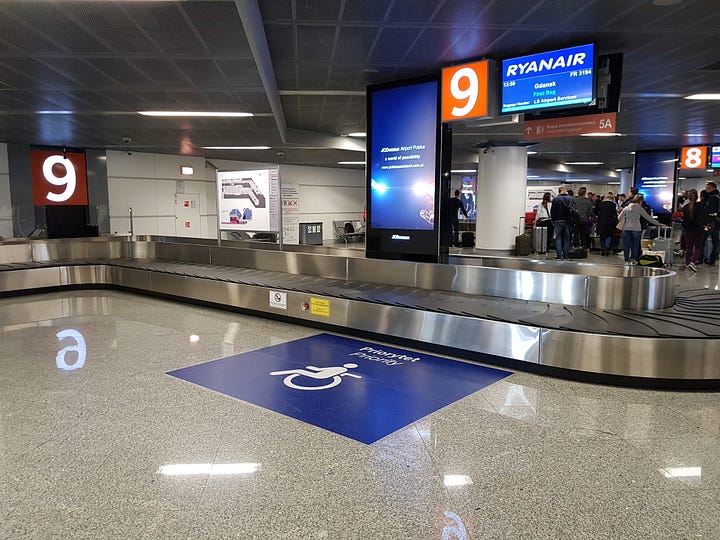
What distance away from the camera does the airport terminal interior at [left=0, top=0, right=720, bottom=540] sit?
9.15 feet

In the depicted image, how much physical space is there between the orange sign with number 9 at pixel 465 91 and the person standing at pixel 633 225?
6358mm

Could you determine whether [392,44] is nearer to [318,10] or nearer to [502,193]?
[318,10]

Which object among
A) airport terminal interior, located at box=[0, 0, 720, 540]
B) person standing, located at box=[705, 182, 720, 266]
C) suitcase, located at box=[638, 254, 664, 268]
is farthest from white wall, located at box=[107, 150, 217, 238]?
person standing, located at box=[705, 182, 720, 266]

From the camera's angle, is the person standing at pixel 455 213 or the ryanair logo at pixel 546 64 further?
the person standing at pixel 455 213

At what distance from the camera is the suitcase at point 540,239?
16.6 metres

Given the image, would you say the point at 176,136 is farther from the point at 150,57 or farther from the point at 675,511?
the point at 675,511

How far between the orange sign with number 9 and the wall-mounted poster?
3.48 m

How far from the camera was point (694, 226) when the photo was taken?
494 inches

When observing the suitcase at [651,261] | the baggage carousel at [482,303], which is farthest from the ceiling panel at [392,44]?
the suitcase at [651,261]

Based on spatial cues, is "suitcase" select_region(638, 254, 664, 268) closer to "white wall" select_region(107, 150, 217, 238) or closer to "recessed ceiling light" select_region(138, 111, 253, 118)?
"recessed ceiling light" select_region(138, 111, 253, 118)

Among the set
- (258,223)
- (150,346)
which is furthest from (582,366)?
(258,223)

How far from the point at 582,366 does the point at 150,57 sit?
6155 millimetres

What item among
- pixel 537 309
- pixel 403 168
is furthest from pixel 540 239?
pixel 537 309

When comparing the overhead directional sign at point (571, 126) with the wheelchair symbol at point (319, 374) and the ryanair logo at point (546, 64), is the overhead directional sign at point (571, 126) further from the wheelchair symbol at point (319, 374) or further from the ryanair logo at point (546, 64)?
the wheelchair symbol at point (319, 374)
